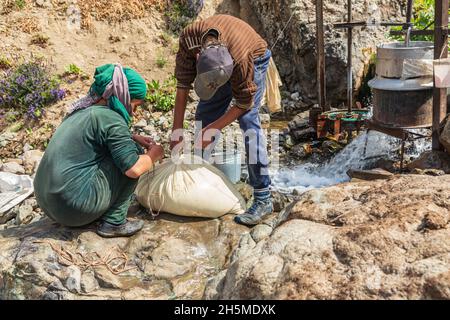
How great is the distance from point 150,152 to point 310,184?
319 centimetres

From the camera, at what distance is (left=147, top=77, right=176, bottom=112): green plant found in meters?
8.17

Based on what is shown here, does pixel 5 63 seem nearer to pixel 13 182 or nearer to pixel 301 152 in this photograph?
pixel 13 182

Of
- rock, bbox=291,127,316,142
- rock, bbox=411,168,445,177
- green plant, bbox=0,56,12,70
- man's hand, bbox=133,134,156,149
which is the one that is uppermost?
green plant, bbox=0,56,12,70

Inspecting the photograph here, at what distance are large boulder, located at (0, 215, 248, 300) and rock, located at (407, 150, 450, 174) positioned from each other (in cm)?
252

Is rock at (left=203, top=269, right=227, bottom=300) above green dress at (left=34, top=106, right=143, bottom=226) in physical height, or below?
below

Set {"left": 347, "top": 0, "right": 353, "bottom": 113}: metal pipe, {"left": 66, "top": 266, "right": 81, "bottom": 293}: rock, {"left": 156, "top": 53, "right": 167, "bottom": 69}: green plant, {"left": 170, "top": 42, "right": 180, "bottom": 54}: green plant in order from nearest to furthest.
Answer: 1. {"left": 66, "top": 266, "right": 81, "bottom": 293}: rock
2. {"left": 347, "top": 0, "right": 353, "bottom": 113}: metal pipe
3. {"left": 156, "top": 53, "right": 167, "bottom": 69}: green plant
4. {"left": 170, "top": 42, "right": 180, "bottom": 54}: green plant

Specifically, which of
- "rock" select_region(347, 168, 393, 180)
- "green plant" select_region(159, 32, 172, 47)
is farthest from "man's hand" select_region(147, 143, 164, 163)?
"green plant" select_region(159, 32, 172, 47)

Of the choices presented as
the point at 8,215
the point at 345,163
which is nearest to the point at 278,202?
the point at 345,163

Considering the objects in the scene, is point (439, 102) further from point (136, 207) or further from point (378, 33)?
point (378, 33)

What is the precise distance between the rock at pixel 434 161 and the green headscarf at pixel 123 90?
326 centimetres

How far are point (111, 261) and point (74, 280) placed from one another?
0.92 ft

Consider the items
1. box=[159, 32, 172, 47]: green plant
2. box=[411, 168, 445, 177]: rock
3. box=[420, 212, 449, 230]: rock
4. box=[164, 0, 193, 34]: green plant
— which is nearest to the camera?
box=[420, 212, 449, 230]: rock

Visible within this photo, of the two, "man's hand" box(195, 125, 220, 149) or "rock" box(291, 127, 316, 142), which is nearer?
"man's hand" box(195, 125, 220, 149)

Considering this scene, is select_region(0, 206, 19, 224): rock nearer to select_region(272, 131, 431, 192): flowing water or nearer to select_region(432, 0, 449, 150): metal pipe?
select_region(272, 131, 431, 192): flowing water
